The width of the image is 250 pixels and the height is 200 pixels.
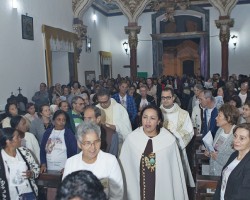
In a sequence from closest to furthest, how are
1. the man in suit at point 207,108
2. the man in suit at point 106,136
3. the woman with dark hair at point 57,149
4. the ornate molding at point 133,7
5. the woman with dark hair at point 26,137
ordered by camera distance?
the man in suit at point 106,136 → the woman with dark hair at point 57,149 → the woman with dark hair at point 26,137 → the man in suit at point 207,108 → the ornate molding at point 133,7

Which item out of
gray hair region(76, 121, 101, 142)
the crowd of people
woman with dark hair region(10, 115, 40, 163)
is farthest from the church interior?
gray hair region(76, 121, 101, 142)

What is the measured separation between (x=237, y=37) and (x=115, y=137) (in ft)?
43.7

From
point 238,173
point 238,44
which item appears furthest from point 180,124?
point 238,44

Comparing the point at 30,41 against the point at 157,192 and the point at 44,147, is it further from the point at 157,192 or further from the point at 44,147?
the point at 157,192

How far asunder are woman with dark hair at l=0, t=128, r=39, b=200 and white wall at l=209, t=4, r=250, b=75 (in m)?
13.8

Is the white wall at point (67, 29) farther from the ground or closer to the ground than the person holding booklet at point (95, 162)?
farther from the ground

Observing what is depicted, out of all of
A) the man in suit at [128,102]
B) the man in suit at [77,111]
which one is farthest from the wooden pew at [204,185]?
the man in suit at [128,102]

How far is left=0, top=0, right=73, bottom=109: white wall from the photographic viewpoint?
7938mm

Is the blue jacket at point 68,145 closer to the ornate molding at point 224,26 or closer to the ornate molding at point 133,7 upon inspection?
the ornate molding at point 133,7

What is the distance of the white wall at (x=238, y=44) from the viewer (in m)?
15.1

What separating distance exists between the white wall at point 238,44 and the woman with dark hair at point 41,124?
486 inches

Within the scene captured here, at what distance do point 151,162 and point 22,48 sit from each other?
22.0 feet

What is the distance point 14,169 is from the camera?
121 inches

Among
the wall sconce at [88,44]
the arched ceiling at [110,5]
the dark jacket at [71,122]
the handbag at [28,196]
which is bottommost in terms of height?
the handbag at [28,196]
